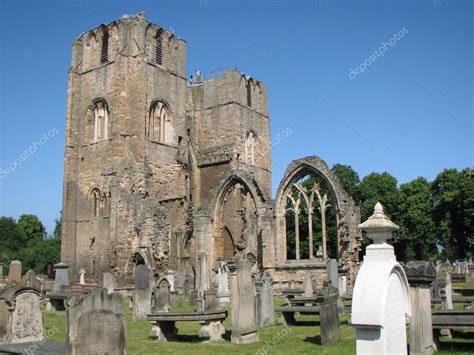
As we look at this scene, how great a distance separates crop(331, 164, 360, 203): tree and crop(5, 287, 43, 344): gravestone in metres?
41.8

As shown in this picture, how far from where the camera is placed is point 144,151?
3572 cm

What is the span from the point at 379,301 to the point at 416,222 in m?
45.4

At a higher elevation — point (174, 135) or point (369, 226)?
point (174, 135)

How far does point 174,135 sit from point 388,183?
2323 centimetres

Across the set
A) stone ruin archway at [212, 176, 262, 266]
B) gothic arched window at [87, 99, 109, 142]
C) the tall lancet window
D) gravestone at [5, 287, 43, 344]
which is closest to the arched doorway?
stone ruin archway at [212, 176, 262, 266]

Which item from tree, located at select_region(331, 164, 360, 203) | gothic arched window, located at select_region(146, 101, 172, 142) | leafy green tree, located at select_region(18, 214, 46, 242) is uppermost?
gothic arched window, located at select_region(146, 101, 172, 142)

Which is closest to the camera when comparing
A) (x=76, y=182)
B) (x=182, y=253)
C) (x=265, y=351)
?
(x=265, y=351)

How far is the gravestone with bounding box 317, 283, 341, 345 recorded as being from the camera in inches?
381

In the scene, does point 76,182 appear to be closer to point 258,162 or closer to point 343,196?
point 258,162

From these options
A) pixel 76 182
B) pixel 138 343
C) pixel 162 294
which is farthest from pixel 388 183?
pixel 138 343

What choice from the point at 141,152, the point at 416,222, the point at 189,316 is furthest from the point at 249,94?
the point at 189,316

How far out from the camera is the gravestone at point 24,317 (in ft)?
35.6

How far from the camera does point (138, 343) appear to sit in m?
10.7

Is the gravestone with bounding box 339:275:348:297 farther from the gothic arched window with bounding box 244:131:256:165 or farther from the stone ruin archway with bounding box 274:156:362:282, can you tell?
the gothic arched window with bounding box 244:131:256:165
